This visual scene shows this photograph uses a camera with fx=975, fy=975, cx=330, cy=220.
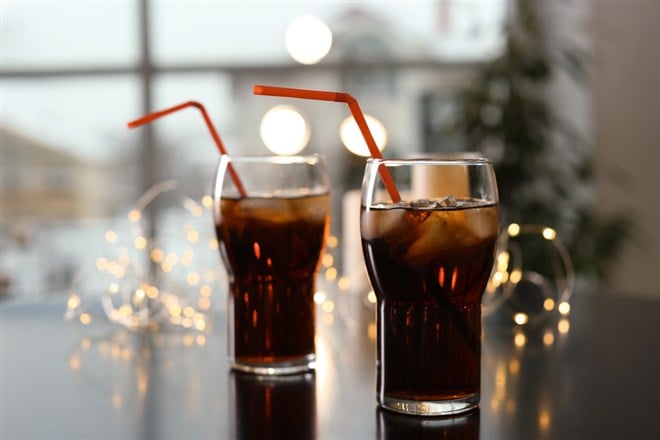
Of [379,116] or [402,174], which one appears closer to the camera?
[402,174]

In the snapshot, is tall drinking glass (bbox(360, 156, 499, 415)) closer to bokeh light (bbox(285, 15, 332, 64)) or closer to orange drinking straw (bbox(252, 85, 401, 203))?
orange drinking straw (bbox(252, 85, 401, 203))

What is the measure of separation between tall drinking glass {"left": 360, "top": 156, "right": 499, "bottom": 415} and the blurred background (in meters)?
2.97

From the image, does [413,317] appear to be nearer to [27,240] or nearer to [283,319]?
[283,319]

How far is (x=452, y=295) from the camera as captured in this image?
81 centimetres

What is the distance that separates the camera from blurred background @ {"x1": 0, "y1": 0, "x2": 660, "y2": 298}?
380cm

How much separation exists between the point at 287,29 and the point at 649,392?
345cm

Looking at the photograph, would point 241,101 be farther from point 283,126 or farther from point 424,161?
point 424,161

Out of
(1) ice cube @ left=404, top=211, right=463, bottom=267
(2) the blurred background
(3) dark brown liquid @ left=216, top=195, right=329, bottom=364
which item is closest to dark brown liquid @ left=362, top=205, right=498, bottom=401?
(1) ice cube @ left=404, top=211, right=463, bottom=267

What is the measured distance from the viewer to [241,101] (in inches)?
165

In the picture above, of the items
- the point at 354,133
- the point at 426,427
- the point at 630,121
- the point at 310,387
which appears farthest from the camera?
the point at 354,133

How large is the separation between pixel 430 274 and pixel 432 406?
11 centimetres

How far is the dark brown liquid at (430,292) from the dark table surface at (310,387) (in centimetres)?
4

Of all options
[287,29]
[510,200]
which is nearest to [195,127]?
[287,29]

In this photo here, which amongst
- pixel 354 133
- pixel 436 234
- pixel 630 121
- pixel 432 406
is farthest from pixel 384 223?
pixel 354 133
